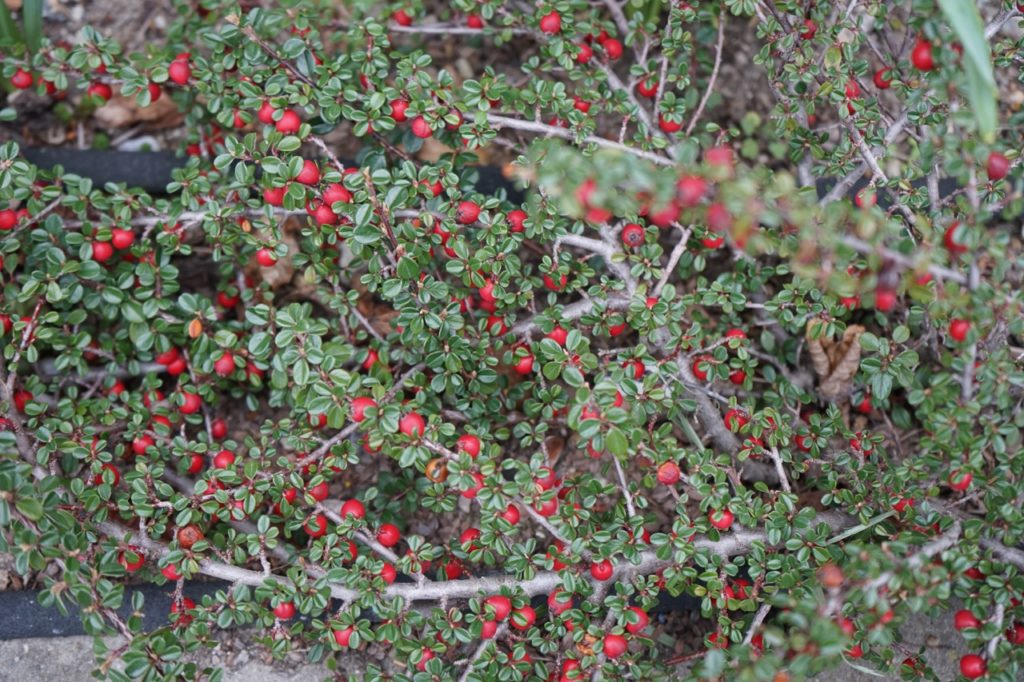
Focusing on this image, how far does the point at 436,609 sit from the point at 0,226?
1770mm

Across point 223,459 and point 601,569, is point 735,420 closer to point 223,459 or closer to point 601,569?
point 601,569

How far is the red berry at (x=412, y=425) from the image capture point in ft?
7.06

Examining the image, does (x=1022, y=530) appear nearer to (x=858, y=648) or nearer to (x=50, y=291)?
(x=858, y=648)

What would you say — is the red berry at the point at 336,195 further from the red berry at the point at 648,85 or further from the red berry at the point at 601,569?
the red berry at the point at 601,569

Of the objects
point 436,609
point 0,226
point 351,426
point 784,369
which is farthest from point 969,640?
point 0,226

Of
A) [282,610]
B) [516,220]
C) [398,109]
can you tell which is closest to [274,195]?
[398,109]

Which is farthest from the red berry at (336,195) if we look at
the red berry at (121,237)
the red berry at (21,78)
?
the red berry at (21,78)

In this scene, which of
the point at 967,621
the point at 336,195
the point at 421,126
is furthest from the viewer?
the point at 421,126

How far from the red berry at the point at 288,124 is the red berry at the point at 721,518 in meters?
1.64

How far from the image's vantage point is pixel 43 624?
2664 millimetres

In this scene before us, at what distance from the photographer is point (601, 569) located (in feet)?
7.68

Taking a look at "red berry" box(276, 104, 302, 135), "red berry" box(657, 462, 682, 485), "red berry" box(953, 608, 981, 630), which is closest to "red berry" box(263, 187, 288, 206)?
"red berry" box(276, 104, 302, 135)

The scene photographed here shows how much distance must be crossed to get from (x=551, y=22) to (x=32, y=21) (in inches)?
64.0

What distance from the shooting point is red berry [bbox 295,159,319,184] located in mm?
2465
